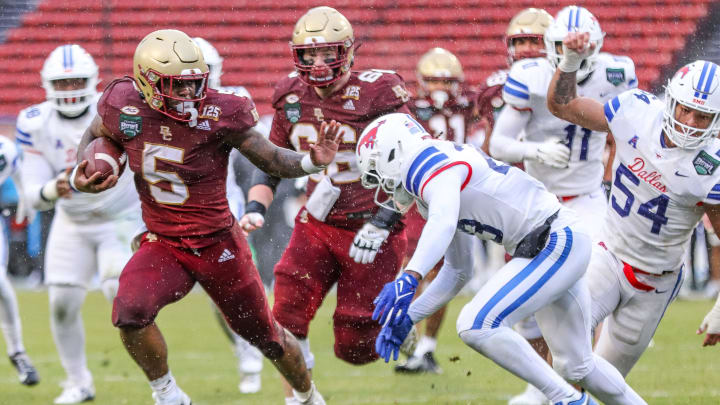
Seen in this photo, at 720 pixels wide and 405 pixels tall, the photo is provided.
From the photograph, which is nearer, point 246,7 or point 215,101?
point 215,101

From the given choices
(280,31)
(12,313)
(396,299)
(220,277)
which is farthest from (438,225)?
(280,31)

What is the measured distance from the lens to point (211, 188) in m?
4.58

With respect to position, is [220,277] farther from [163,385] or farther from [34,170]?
[34,170]

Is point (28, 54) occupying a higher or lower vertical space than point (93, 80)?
lower

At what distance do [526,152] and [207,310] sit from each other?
506 centimetres

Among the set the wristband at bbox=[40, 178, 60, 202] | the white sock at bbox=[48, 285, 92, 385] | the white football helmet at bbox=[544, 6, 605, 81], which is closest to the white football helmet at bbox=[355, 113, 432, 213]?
the white football helmet at bbox=[544, 6, 605, 81]

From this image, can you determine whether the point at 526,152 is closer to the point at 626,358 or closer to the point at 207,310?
the point at 626,358

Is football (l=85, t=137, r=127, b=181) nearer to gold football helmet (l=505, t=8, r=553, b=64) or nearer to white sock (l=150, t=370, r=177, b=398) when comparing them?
white sock (l=150, t=370, r=177, b=398)

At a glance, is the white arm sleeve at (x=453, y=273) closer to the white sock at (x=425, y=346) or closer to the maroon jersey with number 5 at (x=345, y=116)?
the maroon jersey with number 5 at (x=345, y=116)

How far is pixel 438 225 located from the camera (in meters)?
3.69

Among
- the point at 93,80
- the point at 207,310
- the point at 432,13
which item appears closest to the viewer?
the point at 93,80

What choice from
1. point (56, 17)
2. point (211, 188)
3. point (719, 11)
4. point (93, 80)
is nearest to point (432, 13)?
point (719, 11)

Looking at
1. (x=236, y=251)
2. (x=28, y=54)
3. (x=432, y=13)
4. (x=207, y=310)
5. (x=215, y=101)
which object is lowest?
(x=207, y=310)

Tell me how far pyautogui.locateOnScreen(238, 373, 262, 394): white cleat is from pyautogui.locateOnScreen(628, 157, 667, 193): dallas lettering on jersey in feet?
8.13
